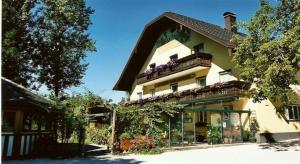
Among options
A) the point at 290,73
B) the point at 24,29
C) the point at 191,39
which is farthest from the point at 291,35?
the point at 24,29

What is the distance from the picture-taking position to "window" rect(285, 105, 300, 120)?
24.5 m

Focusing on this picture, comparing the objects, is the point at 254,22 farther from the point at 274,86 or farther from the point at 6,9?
the point at 6,9

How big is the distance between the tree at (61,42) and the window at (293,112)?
21.2m

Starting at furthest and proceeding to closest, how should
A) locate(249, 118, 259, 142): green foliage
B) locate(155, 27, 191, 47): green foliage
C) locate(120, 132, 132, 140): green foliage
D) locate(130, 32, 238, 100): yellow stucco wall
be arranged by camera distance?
1. locate(155, 27, 191, 47): green foliage
2. locate(130, 32, 238, 100): yellow stucco wall
3. locate(249, 118, 259, 142): green foliage
4. locate(120, 132, 132, 140): green foliage

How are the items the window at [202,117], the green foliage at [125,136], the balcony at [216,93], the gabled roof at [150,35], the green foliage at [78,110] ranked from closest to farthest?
the green foliage at [78,110], the green foliage at [125,136], the balcony at [216,93], the window at [202,117], the gabled roof at [150,35]

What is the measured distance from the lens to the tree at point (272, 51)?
52.8 feet

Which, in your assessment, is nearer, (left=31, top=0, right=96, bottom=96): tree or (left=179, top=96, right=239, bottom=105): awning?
(left=179, top=96, right=239, bottom=105): awning

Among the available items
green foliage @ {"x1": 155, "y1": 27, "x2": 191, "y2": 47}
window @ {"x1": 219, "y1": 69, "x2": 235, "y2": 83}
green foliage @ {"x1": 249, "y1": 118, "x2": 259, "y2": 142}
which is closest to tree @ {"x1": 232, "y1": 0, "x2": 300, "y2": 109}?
green foliage @ {"x1": 249, "y1": 118, "x2": 259, "y2": 142}

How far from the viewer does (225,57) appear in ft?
81.2

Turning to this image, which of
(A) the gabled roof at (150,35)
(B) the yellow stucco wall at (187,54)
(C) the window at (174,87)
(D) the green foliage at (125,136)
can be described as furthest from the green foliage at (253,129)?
(D) the green foliage at (125,136)

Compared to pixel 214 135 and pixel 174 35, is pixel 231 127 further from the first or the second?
pixel 174 35

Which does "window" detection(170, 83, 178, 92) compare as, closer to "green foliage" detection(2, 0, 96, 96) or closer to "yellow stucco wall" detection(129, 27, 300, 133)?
"yellow stucco wall" detection(129, 27, 300, 133)

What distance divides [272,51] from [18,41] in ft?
81.0

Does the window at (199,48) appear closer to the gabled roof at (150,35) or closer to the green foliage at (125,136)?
the gabled roof at (150,35)
